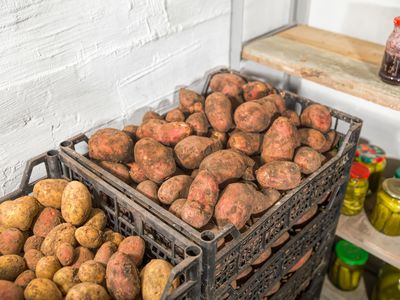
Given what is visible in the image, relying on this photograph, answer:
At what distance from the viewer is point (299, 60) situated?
125 centimetres

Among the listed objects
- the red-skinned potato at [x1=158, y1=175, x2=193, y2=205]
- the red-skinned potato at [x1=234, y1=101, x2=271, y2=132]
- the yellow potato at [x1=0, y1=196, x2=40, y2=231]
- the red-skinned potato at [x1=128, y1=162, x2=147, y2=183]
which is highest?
the red-skinned potato at [x1=234, y1=101, x2=271, y2=132]

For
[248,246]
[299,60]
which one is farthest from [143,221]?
[299,60]

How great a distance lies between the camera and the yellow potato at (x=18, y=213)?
862 millimetres

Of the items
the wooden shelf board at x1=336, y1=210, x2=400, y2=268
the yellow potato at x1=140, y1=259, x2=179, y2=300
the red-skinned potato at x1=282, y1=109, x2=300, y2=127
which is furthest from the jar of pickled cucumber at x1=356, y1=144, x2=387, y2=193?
the yellow potato at x1=140, y1=259, x2=179, y2=300

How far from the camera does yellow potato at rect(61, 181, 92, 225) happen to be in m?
0.86

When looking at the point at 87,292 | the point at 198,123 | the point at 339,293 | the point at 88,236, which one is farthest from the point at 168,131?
the point at 339,293

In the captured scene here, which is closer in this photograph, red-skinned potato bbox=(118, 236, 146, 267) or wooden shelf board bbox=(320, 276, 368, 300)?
red-skinned potato bbox=(118, 236, 146, 267)

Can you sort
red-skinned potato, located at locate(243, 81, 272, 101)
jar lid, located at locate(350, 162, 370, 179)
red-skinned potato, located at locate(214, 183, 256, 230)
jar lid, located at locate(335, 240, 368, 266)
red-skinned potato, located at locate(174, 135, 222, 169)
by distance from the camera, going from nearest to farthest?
1. red-skinned potato, located at locate(214, 183, 256, 230)
2. red-skinned potato, located at locate(174, 135, 222, 169)
3. red-skinned potato, located at locate(243, 81, 272, 101)
4. jar lid, located at locate(350, 162, 370, 179)
5. jar lid, located at locate(335, 240, 368, 266)

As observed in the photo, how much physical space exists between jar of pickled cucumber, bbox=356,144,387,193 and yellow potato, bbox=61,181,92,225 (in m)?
0.88

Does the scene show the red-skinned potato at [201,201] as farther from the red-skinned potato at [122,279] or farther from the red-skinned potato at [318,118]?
the red-skinned potato at [318,118]

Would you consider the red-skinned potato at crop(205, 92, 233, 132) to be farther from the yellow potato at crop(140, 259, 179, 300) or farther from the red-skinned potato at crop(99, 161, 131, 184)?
the yellow potato at crop(140, 259, 179, 300)

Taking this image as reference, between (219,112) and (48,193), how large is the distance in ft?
1.40

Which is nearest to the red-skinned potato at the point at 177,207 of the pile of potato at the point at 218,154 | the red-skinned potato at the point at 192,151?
the pile of potato at the point at 218,154

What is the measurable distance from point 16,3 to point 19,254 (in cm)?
49
